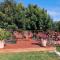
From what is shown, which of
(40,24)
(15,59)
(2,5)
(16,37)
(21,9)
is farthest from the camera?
(21,9)

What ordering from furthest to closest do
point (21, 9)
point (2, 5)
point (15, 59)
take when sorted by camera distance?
point (21, 9), point (2, 5), point (15, 59)

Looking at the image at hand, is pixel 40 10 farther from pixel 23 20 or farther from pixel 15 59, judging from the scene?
pixel 15 59

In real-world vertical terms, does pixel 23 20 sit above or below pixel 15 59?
above

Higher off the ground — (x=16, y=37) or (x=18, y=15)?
(x=18, y=15)

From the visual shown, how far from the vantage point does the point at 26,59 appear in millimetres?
10922

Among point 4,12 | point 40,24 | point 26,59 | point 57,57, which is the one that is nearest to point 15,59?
point 26,59

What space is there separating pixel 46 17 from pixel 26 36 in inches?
682

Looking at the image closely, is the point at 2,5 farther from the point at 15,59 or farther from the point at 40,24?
the point at 15,59

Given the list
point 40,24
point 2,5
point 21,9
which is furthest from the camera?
point 21,9

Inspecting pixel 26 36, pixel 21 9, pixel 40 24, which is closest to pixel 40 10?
pixel 21 9

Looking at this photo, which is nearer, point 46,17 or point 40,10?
point 46,17

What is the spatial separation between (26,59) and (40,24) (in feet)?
69.5

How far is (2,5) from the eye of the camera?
34.0m

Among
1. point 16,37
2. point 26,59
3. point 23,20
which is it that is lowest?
Result: point 26,59
